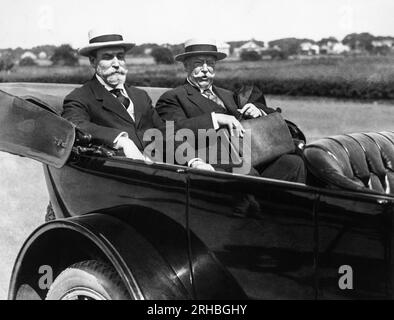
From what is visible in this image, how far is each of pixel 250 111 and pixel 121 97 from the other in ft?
2.78

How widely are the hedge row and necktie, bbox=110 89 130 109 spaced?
771cm

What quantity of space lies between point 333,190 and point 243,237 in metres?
0.41

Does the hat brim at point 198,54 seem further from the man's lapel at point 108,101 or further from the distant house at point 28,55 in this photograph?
the distant house at point 28,55

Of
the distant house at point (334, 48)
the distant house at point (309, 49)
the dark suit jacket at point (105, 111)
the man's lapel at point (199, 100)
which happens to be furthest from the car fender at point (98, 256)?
the distant house at point (309, 49)

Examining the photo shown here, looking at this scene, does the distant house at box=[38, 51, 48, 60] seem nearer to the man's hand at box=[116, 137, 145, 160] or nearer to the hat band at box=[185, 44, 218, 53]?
the hat band at box=[185, 44, 218, 53]

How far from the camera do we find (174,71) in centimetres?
1437

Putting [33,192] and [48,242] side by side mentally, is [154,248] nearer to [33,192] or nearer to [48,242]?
[48,242]

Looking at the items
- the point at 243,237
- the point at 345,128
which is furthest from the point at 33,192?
the point at 345,128

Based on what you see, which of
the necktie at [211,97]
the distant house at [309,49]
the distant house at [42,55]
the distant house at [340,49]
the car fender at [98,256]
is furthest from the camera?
the distant house at [309,49]

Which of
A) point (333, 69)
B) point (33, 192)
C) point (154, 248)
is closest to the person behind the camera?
point (154, 248)

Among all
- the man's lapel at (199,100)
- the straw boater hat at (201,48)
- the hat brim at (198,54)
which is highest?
the straw boater hat at (201,48)

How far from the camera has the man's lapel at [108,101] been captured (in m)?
3.68

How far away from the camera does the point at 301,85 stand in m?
13.6
